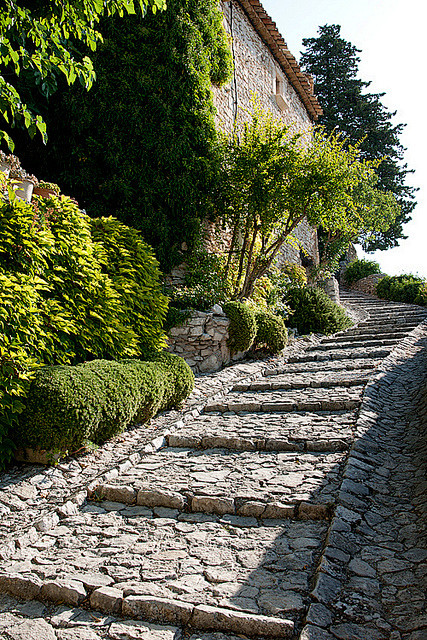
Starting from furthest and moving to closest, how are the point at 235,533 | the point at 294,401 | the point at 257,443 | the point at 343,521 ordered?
1. the point at 294,401
2. the point at 257,443
3. the point at 235,533
4. the point at 343,521

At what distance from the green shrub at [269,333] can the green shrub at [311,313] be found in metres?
2.63

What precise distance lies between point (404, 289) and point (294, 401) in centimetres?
1466

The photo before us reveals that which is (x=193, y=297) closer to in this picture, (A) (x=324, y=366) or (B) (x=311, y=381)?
(A) (x=324, y=366)

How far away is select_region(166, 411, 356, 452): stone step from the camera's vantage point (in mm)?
4246

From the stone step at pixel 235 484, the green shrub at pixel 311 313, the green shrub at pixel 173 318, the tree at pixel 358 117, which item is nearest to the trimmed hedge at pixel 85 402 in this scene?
the stone step at pixel 235 484

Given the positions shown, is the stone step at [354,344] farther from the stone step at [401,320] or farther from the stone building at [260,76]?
the stone building at [260,76]

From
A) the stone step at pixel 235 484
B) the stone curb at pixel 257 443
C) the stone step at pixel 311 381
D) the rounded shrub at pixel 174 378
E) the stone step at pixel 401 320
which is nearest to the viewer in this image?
the stone step at pixel 235 484

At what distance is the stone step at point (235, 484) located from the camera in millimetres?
3234

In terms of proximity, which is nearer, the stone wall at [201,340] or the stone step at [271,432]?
the stone step at [271,432]

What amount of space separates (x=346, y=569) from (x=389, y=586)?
22cm

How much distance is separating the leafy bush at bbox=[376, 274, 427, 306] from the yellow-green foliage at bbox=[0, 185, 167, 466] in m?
14.3

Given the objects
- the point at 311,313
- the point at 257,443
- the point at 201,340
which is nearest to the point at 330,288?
the point at 311,313

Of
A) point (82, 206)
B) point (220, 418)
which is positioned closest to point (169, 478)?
point (220, 418)

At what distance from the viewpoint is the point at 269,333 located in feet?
29.1
